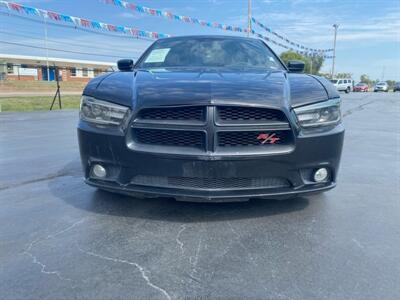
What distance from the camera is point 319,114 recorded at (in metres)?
2.62

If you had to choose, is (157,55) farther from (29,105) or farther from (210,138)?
(29,105)

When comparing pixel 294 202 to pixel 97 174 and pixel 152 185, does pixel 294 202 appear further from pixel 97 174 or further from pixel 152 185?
pixel 97 174

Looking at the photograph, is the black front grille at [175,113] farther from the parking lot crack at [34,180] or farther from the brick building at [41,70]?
Answer: the brick building at [41,70]

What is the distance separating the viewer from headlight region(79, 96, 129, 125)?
255cm

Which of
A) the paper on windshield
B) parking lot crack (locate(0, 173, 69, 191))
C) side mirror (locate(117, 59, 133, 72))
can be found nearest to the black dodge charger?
side mirror (locate(117, 59, 133, 72))

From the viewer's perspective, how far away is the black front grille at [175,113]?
2.44 metres

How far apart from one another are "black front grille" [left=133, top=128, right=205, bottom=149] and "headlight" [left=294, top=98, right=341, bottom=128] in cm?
76

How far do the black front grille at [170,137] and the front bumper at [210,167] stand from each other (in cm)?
11

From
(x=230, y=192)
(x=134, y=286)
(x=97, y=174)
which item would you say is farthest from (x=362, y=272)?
(x=97, y=174)

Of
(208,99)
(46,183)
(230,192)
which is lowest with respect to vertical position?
(46,183)

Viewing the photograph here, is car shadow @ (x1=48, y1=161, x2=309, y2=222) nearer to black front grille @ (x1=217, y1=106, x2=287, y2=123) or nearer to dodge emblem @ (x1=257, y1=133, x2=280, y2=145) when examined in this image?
dodge emblem @ (x1=257, y1=133, x2=280, y2=145)

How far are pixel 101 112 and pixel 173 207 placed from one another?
3.22 ft

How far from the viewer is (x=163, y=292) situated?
1.80m

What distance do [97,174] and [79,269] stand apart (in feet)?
2.75
